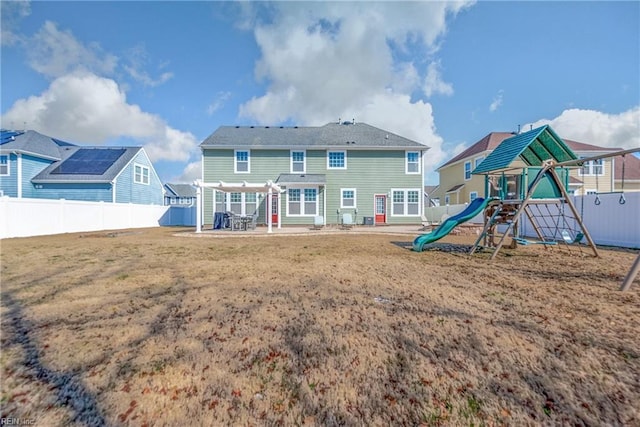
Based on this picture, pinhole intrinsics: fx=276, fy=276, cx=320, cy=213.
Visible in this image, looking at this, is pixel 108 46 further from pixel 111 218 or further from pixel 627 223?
pixel 627 223

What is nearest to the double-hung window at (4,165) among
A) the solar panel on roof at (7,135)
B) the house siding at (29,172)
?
the house siding at (29,172)

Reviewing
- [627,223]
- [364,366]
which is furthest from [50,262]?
[627,223]

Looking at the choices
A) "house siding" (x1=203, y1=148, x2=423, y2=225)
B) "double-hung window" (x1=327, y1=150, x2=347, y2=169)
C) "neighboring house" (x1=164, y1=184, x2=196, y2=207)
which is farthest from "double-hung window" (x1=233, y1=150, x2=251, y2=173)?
"neighboring house" (x1=164, y1=184, x2=196, y2=207)

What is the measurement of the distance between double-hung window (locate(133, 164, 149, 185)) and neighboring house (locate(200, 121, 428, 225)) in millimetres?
8139

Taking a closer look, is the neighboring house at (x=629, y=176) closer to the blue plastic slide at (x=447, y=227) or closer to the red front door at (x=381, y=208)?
the red front door at (x=381, y=208)

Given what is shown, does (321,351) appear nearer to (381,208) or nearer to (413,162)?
(381,208)

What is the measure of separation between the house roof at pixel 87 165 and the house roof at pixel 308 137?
8458 millimetres

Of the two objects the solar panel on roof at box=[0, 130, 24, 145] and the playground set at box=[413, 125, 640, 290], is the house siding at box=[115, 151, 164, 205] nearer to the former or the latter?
the solar panel on roof at box=[0, 130, 24, 145]

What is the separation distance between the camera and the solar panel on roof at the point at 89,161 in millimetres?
20823

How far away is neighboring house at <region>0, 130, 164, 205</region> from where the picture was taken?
19234 millimetres

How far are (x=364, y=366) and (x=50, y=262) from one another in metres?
7.92

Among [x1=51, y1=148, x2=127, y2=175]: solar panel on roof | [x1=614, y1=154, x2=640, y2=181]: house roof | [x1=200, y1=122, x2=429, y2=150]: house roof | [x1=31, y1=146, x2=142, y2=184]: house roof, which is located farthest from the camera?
[x1=614, y1=154, x2=640, y2=181]: house roof

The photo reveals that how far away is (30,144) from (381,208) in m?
26.1

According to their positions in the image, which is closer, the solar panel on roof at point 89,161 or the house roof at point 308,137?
the house roof at point 308,137
